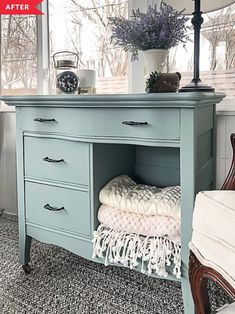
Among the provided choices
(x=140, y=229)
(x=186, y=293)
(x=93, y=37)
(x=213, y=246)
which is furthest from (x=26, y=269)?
(x=93, y=37)

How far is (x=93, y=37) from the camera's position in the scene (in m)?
2.42

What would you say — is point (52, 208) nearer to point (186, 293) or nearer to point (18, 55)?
point (186, 293)

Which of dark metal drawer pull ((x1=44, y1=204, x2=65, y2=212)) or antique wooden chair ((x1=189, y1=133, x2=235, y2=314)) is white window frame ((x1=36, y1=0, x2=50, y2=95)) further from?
antique wooden chair ((x1=189, y1=133, x2=235, y2=314))

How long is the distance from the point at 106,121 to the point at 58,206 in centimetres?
48

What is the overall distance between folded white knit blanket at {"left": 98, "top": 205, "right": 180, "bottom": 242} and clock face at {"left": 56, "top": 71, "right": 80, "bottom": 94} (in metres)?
0.66

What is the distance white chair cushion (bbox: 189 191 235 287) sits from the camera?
1020mm

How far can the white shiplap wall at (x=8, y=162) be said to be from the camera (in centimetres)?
279

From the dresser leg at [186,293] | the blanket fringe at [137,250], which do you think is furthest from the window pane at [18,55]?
the dresser leg at [186,293]

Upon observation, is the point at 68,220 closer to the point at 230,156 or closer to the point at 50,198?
the point at 50,198

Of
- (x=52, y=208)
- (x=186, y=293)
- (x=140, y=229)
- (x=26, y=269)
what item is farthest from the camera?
(x=26, y=269)

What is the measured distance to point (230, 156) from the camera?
196cm

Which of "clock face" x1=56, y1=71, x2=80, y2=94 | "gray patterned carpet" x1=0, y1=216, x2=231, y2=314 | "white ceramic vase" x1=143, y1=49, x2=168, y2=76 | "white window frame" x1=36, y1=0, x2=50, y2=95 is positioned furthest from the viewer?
"white window frame" x1=36, y1=0, x2=50, y2=95

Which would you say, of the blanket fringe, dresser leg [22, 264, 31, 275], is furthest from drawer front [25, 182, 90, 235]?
dresser leg [22, 264, 31, 275]

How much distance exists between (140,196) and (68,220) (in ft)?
1.18
